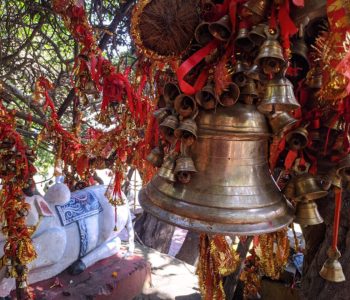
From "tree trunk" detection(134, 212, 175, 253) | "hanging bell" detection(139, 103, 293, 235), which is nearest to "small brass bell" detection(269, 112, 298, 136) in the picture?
"hanging bell" detection(139, 103, 293, 235)

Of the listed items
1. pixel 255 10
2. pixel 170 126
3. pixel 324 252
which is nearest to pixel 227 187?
pixel 170 126

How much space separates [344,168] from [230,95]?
1.24 ft

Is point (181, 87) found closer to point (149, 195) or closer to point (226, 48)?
point (226, 48)

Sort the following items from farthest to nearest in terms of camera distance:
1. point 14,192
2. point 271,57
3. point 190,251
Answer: point 190,251 < point 14,192 < point 271,57

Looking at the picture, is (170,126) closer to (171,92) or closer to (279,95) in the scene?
(171,92)

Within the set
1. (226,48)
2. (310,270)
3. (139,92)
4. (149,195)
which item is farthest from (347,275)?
(139,92)

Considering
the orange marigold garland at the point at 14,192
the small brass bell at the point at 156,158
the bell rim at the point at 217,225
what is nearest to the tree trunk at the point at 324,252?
the bell rim at the point at 217,225

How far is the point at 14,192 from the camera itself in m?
2.45

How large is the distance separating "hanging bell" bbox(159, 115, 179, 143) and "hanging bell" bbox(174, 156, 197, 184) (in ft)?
0.21

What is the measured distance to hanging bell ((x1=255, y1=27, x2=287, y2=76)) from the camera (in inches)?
31.7

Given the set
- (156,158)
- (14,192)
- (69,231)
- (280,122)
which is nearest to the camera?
(280,122)

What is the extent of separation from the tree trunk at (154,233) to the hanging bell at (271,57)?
4.40 metres

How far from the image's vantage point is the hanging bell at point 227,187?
89cm

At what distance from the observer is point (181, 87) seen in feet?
2.95
